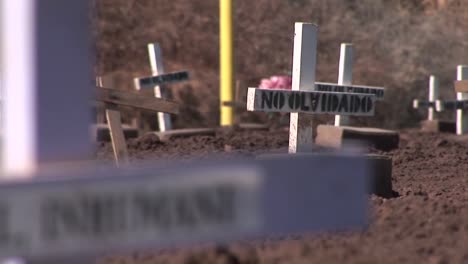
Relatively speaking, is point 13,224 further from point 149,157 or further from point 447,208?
point 149,157

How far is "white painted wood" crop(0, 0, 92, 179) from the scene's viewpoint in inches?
145

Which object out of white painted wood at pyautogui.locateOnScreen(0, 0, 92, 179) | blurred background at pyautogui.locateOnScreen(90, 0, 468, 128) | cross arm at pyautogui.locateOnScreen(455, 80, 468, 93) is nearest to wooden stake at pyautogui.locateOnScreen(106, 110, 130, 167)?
cross arm at pyautogui.locateOnScreen(455, 80, 468, 93)

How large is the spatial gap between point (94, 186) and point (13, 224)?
0.25 meters

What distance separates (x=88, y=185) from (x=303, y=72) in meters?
5.84

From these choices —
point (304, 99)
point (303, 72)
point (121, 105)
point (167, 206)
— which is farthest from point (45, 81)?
point (303, 72)

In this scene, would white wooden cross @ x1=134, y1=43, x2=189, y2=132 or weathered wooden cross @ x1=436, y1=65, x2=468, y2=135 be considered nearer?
white wooden cross @ x1=134, y1=43, x2=189, y2=132

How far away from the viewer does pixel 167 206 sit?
355cm

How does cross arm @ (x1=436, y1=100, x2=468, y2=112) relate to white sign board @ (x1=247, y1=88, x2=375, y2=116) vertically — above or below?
below

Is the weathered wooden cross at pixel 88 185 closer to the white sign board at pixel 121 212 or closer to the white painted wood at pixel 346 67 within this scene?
the white sign board at pixel 121 212

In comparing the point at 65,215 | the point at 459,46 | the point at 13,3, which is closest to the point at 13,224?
the point at 65,215

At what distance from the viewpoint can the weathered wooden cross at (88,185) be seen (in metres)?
3.47

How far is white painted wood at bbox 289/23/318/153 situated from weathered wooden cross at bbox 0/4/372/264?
5322mm

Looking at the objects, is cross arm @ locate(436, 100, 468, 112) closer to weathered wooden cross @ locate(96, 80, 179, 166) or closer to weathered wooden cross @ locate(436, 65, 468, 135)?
weathered wooden cross @ locate(436, 65, 468, 135)

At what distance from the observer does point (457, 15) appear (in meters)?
27.7
